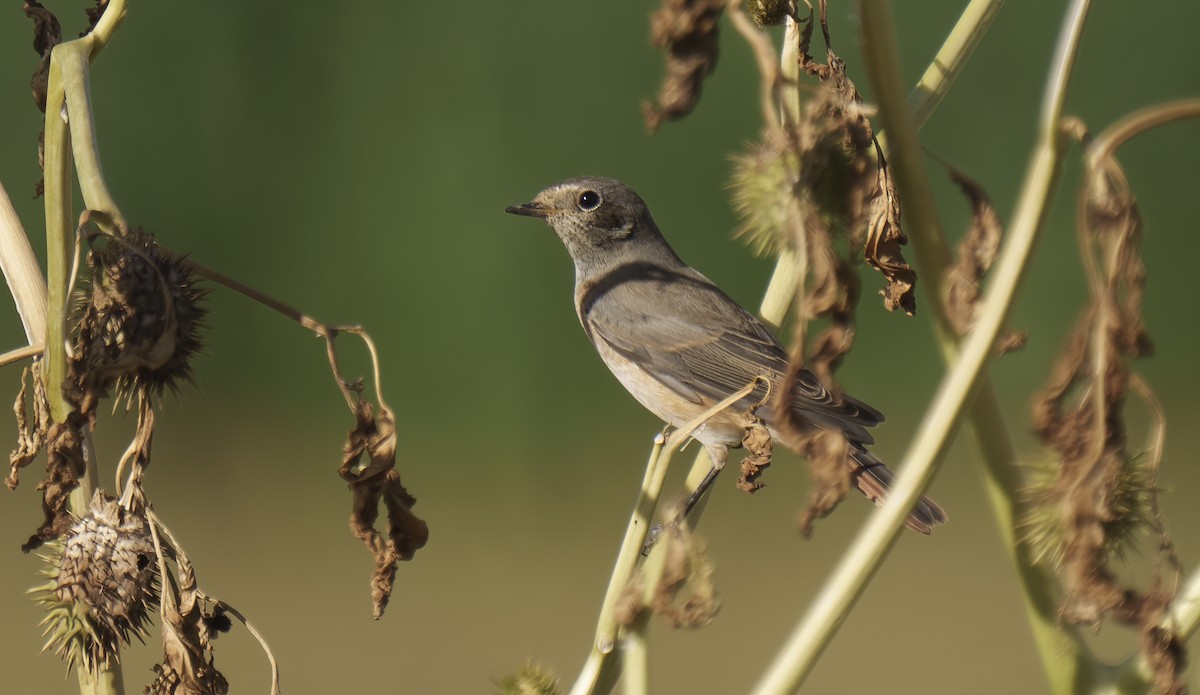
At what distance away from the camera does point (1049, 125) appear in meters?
0.77

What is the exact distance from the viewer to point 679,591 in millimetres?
1039

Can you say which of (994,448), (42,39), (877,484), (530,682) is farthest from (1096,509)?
(877,484)

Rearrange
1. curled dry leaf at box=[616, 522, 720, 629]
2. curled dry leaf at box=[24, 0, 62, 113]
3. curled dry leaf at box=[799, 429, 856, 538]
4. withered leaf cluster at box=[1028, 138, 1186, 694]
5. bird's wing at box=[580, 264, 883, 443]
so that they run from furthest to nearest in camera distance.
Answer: bird's wing at box=[580, 264, 883, 443], curled dry leaf at box=[24, 0, 62, 113], curled dry leaf at box=[616, 522, 720, 629], curled dry leaf at box=[799, 429, 856, 538], withered leaf cluster at box=[1028, 138, 1186, 694]

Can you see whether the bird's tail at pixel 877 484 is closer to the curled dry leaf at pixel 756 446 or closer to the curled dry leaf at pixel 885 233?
the curled dry leaf at pixel 756 446

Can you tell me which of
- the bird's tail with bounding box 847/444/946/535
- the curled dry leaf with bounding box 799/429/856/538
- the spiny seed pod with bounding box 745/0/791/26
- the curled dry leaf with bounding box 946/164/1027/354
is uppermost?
the spiny seed pod with bounding box 745/0/791/26

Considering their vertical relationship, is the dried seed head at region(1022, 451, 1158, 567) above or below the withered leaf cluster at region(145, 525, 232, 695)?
above

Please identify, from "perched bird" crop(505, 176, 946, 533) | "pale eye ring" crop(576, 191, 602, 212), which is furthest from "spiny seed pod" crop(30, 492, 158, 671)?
"pale eye ring" crop(576, 191, 602, 212)

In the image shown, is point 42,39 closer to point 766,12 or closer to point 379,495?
point 379,495

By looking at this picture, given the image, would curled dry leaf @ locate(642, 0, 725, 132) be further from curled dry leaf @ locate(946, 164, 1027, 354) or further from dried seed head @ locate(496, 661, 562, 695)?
dried seed head @ locate(496, 661, 562, 695)

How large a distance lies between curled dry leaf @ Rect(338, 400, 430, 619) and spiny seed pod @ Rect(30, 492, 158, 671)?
0.22 metres

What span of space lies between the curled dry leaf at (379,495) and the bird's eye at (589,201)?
2.58 m

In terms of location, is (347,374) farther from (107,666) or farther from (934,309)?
(934,309)

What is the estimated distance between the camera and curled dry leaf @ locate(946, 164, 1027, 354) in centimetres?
91

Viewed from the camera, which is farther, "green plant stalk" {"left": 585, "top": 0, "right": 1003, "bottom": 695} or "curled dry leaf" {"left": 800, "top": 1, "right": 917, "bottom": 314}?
"curled dry leaf" {"left": 800, "top": 1, "right": 917, "bottom": 314}
